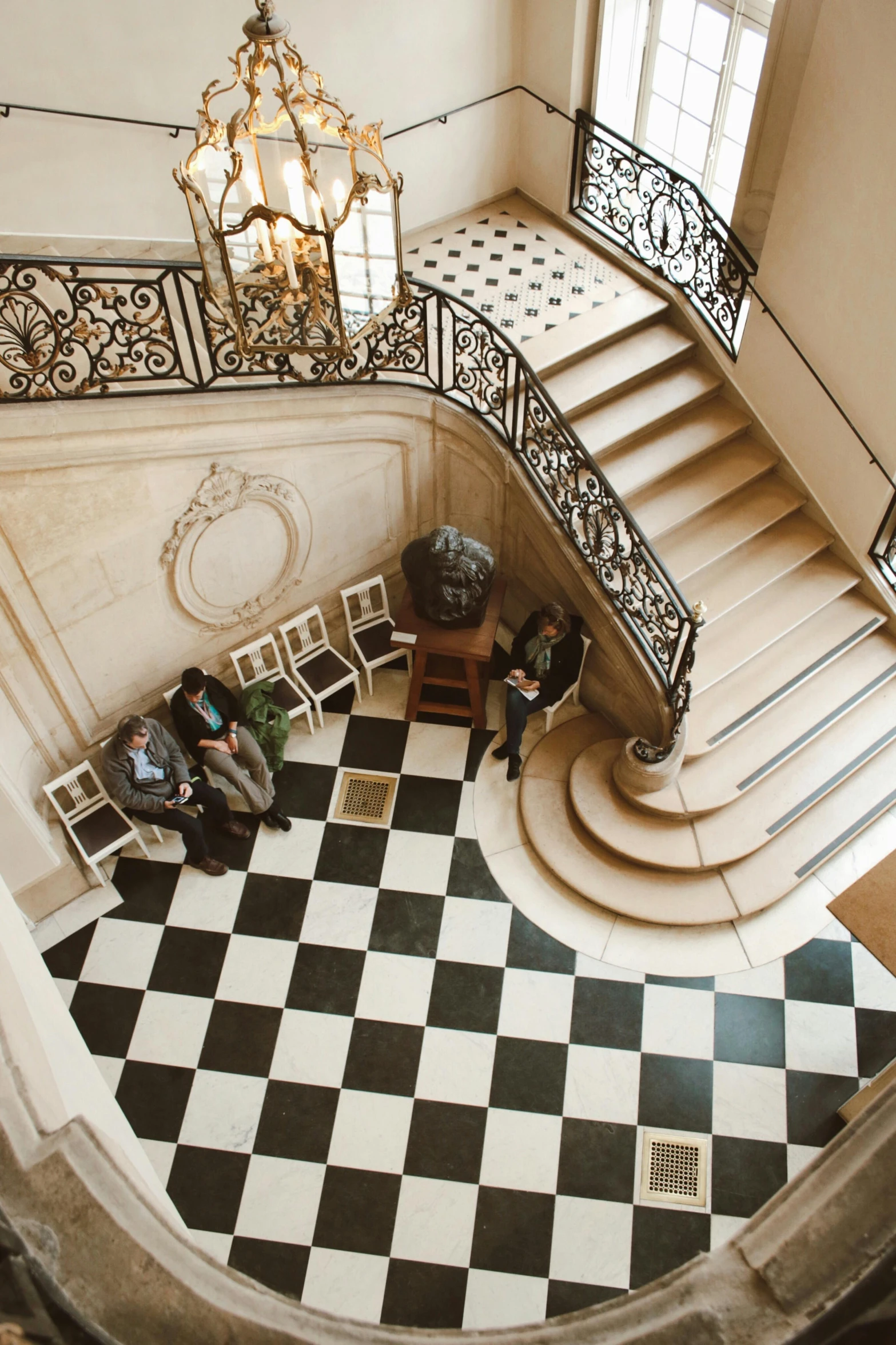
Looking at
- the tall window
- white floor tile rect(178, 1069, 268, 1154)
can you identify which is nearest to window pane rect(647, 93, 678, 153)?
the tall window

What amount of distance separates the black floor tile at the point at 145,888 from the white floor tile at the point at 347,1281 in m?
2.11

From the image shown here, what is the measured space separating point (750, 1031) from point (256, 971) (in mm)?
2836

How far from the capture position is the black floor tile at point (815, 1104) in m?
4.90

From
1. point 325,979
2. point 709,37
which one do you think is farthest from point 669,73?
point 325,979

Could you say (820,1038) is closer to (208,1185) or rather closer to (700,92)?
(208,1185)

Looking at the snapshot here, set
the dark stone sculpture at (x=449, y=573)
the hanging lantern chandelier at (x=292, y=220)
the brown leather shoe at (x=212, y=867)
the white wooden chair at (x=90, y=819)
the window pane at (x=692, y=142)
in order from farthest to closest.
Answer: the window pane at (x=692, y=142) → the brown leather shoe at (x=212, y=867) → the dark stone sculpture at (x=449, y=573) → the white wooden chair at (x=90, y=819) → the hanging lantern chandelier at (x=292, y=220)

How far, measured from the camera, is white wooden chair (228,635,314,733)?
6.28 meters

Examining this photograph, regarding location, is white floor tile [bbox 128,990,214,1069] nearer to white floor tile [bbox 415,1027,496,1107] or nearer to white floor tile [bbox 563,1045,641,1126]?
white floor tile [bbox 415,1027,496,1107]

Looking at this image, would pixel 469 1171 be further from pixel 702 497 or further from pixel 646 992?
pixel 702 497

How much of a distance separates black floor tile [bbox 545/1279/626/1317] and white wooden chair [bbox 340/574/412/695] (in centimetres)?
377

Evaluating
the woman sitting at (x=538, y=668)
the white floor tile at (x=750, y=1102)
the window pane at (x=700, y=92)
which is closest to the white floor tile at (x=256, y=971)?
the woman sitting at (x=538, y=668)

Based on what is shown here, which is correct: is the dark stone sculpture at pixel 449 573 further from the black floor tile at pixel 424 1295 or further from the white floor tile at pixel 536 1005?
the black floor tile at pixel 424 1295

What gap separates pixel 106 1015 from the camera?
17.7 feet

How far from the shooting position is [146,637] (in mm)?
5848
